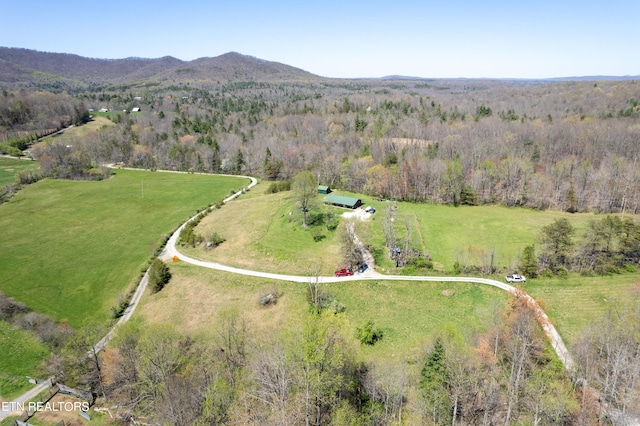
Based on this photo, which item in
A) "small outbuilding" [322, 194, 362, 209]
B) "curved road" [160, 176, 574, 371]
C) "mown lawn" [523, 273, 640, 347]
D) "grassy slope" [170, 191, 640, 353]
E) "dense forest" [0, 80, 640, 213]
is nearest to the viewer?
"curved road" [160, 176, 574, 371]

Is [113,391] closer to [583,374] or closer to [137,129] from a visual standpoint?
[583,374]

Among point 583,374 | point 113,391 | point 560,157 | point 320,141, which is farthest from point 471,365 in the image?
point 320,141

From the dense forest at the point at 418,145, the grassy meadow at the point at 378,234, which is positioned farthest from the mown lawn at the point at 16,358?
the dense forest at the point at 418,145

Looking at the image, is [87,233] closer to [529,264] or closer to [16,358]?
[16,358]

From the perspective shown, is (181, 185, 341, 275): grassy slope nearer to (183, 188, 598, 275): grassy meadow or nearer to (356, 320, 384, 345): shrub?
(183, 188, 598, 275): grassy meadow

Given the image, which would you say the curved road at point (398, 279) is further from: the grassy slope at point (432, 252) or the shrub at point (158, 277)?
the shrub at point (158, 277)

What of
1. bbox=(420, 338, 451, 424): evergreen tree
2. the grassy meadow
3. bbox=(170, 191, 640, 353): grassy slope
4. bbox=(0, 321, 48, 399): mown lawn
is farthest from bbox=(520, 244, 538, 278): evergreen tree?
bbox=(0, 321, 48, 399): mown lawn
